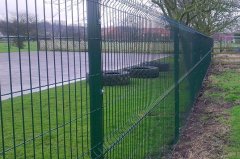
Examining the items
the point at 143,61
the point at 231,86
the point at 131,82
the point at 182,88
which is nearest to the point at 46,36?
the point at 131,82

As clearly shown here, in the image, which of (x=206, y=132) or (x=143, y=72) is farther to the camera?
(x=206, y=132)

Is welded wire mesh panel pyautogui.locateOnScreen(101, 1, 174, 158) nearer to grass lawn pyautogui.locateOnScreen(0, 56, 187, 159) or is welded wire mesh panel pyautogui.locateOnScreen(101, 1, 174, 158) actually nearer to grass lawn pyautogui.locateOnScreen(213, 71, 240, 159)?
grass lawn pyautogui.locateOnScreen(0, 56, 187, 159)

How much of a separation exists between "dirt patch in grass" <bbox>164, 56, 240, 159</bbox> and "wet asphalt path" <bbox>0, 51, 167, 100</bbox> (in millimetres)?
1998

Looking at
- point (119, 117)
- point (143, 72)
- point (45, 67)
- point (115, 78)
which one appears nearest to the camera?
point (45, 67)

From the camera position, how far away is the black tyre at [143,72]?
4.30 metres

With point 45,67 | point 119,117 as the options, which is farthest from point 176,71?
point 45,67

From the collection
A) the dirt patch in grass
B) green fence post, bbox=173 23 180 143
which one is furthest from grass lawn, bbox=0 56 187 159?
the dirt patch in grass

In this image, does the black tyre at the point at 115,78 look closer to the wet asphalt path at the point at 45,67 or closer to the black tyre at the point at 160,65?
the wet asphalt path at the point at 45,67

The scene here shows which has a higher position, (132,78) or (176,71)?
(132,78)

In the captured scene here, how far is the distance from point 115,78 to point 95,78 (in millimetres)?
502

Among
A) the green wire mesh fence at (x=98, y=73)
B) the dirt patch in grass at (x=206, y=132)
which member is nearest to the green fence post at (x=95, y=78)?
the green wire mesh fence at (x=98, y=73)

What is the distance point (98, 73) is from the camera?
10.9 feet

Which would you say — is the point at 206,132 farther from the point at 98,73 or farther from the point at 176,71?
the point at 98,73

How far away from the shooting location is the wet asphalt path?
2.23m
